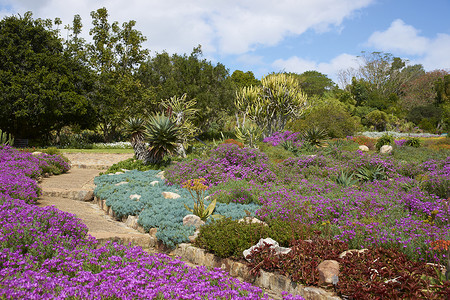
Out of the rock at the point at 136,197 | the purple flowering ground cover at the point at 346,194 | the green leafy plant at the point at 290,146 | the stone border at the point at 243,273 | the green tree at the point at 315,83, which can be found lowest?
the stone border at the point at 243,273

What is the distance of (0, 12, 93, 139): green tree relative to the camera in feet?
76.6

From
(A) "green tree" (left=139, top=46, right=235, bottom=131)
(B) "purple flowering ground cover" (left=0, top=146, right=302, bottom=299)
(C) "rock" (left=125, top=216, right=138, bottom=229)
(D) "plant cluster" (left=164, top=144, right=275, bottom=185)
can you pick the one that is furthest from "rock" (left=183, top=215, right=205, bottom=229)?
(A) "green tree" (left=139, top=46, right=235, bottom=131)

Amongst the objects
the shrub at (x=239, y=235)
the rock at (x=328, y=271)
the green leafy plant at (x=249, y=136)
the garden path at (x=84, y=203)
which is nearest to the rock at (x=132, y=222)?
the garden path at (x=84, y=203)

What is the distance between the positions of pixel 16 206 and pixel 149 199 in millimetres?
2741

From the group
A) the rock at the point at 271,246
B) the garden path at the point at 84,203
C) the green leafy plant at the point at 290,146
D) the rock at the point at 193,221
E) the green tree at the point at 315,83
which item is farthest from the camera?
the green tree at the point at 315,83

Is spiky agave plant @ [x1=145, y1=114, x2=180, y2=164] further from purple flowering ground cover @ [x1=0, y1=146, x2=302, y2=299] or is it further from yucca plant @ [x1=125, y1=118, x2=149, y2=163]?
purple flowering ground cover @ [x1=0, y1=146, x2=302, y2=299]

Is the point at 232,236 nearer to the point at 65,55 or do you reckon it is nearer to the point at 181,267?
the point at 181,267

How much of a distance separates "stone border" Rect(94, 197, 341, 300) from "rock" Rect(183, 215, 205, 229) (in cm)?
57

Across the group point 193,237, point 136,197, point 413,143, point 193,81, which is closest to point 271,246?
point 193,237

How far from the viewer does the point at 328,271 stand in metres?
4.04

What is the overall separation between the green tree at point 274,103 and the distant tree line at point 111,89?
39 centimetres

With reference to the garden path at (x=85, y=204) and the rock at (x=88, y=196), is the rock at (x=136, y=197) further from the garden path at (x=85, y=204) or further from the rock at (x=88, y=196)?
the rock at (x=88, y=196)

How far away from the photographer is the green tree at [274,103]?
2227 centimetres

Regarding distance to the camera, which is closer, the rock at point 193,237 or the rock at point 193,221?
the rock at point 193,237
